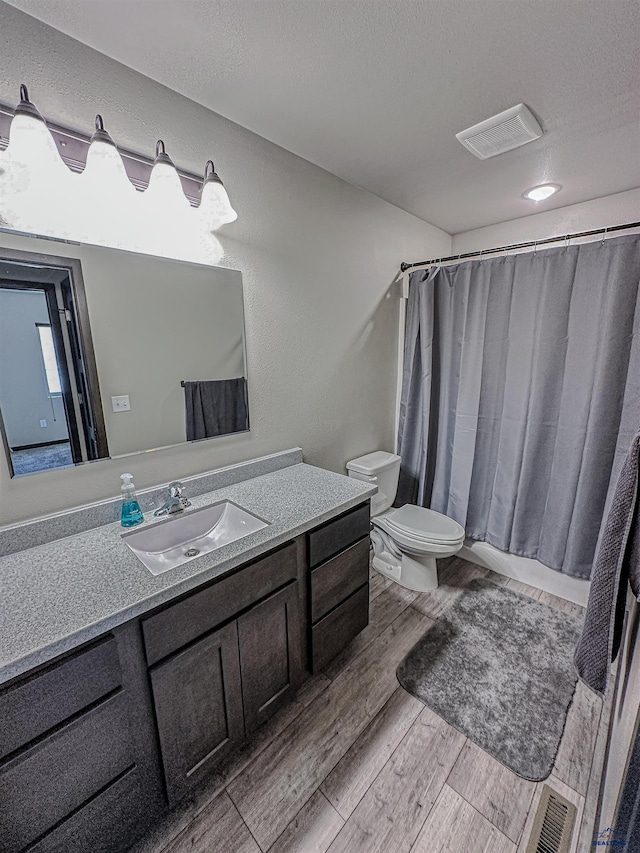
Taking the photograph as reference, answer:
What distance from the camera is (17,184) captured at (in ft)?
3.39

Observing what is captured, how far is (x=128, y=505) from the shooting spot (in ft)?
4.19

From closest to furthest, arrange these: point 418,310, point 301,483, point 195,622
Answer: point 195,622
point 301,483
point 418,310

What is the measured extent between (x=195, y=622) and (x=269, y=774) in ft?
2.26

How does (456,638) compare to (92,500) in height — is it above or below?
below

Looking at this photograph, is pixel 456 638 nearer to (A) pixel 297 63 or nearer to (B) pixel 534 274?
(B) pixel 534 274

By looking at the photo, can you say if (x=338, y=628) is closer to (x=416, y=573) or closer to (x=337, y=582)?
(x=337, y=582)

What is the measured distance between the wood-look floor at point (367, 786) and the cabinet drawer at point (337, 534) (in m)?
0.64

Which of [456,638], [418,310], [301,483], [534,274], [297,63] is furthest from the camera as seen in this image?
[418,310]

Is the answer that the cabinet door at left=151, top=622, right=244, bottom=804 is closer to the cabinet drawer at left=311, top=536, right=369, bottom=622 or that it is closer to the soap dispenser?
the cabinet drawer at left=311, top=536, right=369, bottom=622

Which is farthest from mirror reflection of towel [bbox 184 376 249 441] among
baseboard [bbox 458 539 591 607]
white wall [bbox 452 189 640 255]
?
white wall [bbox 452 189 640 255]

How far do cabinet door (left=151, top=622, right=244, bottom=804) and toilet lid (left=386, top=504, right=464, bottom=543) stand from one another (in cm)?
121

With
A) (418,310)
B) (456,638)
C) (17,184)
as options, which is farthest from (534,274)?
(17,184)

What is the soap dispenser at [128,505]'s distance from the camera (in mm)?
1271

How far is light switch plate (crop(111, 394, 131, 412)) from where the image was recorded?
1304 millimetres
